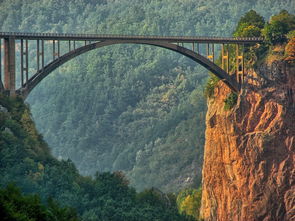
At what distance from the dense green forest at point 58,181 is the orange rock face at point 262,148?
22.5 ft

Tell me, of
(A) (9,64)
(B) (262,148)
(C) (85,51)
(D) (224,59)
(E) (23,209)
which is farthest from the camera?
(D) (224,59)

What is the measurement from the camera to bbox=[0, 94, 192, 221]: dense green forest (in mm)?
111688

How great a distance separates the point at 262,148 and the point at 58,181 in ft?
70.0

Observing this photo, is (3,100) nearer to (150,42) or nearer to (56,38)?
(56,38)

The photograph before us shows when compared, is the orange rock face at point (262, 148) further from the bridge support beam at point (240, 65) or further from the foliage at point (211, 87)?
the foliage at point (211, 87)

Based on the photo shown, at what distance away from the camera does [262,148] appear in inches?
4988

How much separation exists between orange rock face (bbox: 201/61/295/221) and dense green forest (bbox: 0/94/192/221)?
270 inches

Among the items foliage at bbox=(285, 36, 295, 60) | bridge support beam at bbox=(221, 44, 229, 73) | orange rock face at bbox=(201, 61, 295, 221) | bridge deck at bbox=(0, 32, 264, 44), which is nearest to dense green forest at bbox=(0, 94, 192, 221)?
bridge deck at bbox=(0, 32, 264, 44)

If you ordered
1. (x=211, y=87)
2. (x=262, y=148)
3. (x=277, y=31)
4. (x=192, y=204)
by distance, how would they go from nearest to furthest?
(x=262, y=148), (x=277, y=31), (x=211, y=87), (x=192, y=204)

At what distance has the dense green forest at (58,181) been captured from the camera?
366 ft

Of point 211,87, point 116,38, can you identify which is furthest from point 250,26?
point 116,38

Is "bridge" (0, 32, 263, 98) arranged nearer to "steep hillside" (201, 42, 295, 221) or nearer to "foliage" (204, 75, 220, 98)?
"foliage" (204, 75, 220, 98)

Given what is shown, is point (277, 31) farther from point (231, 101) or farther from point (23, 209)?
point (23, 209)

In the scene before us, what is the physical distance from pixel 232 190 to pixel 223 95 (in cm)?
895
